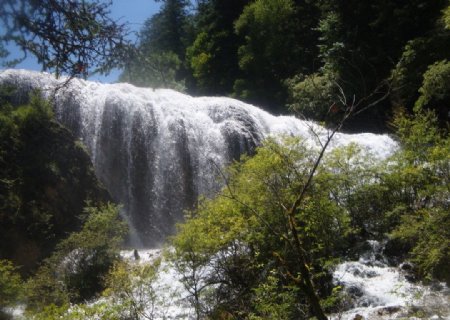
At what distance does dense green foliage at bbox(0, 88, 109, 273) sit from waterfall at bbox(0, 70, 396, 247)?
1133 mm

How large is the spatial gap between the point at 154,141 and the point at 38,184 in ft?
13.6

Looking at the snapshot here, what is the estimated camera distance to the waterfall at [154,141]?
16.5m

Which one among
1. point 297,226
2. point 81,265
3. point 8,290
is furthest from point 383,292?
point 8,290

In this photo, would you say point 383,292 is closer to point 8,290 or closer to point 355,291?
point 355,291

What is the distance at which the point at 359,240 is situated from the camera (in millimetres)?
11844

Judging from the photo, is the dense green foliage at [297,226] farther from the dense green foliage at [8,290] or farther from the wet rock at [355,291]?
the dense green foliage at [8,290]

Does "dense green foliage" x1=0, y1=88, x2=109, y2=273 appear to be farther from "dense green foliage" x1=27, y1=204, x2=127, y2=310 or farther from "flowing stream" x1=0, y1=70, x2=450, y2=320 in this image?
"dense green foliage" x1=27, y1=204, x2=127, y2=310

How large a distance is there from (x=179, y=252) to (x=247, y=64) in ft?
70.7

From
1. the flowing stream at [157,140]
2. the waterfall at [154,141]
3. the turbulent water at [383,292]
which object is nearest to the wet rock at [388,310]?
the turbulent water at [383,292]

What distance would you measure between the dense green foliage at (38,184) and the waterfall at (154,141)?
113 cm

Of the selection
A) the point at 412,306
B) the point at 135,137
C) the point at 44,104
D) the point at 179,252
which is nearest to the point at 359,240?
the point at 412,306

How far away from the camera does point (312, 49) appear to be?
913 inches

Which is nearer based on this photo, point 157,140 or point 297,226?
point 297,226

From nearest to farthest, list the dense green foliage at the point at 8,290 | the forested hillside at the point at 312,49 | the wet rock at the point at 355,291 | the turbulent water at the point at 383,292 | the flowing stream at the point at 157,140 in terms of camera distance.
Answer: the turbulent water at the point at 383,292 → the wet rock at the point at 355,291 → the dense green foliage at the point at 8,290 → the flowing stream at the point at 157,140 → the forested hillside at the point at 312,49
